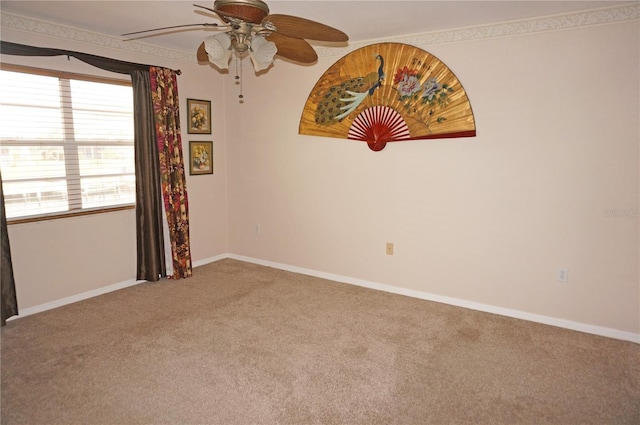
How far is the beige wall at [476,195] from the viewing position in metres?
2.94

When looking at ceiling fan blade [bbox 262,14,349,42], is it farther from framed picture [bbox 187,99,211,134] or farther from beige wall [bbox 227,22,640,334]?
framed picture [bbox 187,99,211,134]

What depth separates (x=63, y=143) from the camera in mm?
3412

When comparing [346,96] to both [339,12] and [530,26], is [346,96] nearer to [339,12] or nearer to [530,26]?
[339,12]

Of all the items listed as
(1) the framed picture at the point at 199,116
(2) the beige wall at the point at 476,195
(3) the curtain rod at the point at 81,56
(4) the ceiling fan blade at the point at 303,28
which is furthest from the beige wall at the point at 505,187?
(4) the ceiling fan blade at the point at 303,28

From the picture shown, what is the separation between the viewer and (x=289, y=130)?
434 cm

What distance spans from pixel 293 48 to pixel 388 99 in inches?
66.3

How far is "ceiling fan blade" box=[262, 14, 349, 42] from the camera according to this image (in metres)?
1.82

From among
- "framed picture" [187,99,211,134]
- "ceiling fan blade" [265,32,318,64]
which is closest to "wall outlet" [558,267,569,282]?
"ceiling fan blade" [265,32,318,64]

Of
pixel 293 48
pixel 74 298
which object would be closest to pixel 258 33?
pixel 293 48

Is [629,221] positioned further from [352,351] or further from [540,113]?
[352,351]

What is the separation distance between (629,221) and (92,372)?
3747 mm

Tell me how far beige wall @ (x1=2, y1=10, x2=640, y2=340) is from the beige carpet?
33cm

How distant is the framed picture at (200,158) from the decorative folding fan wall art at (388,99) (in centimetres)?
127

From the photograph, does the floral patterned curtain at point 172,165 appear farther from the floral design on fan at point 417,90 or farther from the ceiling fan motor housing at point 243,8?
the ceiling fan motor housing at point 243,8
